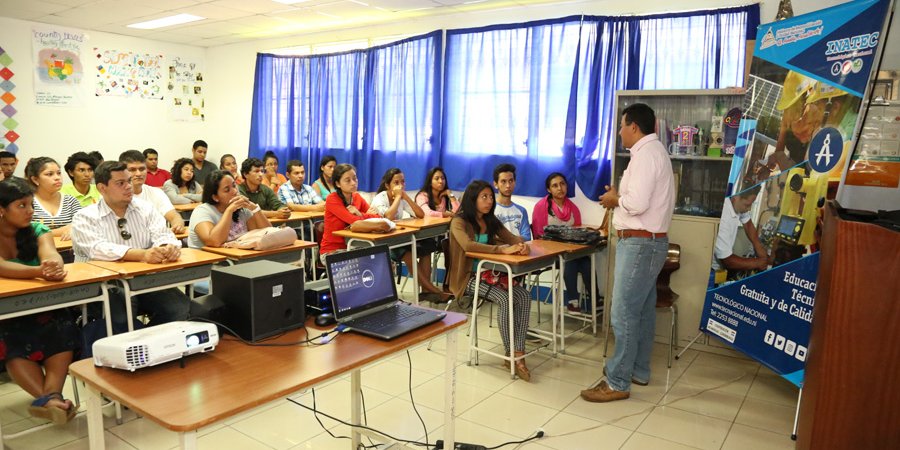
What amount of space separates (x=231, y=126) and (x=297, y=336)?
735cm

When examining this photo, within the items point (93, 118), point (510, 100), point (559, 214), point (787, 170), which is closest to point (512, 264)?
point (787, 170)

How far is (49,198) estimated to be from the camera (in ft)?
14.4

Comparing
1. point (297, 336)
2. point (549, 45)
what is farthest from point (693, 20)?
point (297, 336)

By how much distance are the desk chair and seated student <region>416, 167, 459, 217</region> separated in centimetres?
231

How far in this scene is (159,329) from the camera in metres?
1.83

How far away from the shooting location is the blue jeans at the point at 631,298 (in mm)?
3256

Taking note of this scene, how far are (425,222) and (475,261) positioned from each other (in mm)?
1356

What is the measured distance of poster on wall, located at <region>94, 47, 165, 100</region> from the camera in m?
7.71

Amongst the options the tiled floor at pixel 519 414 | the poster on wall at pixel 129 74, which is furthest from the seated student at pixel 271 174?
the tiled floor at pixel 519 414

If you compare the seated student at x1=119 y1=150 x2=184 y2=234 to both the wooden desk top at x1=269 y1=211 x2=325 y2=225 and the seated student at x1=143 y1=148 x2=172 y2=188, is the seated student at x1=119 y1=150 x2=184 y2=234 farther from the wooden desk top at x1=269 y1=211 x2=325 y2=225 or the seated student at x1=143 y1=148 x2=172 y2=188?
the seated student at x1=143 y1=148 x2=172 y2=188

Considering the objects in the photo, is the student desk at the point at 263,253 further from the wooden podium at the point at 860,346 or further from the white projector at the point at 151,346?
the wooden podium at the point at 860,346

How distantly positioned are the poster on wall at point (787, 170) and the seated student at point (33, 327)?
375cm

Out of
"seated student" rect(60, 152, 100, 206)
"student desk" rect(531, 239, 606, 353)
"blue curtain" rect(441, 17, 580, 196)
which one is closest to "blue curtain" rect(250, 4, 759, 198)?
"blue curtain" rect(441, 17, 580, 196)

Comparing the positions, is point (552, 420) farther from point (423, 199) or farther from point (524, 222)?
point (423, 199)
